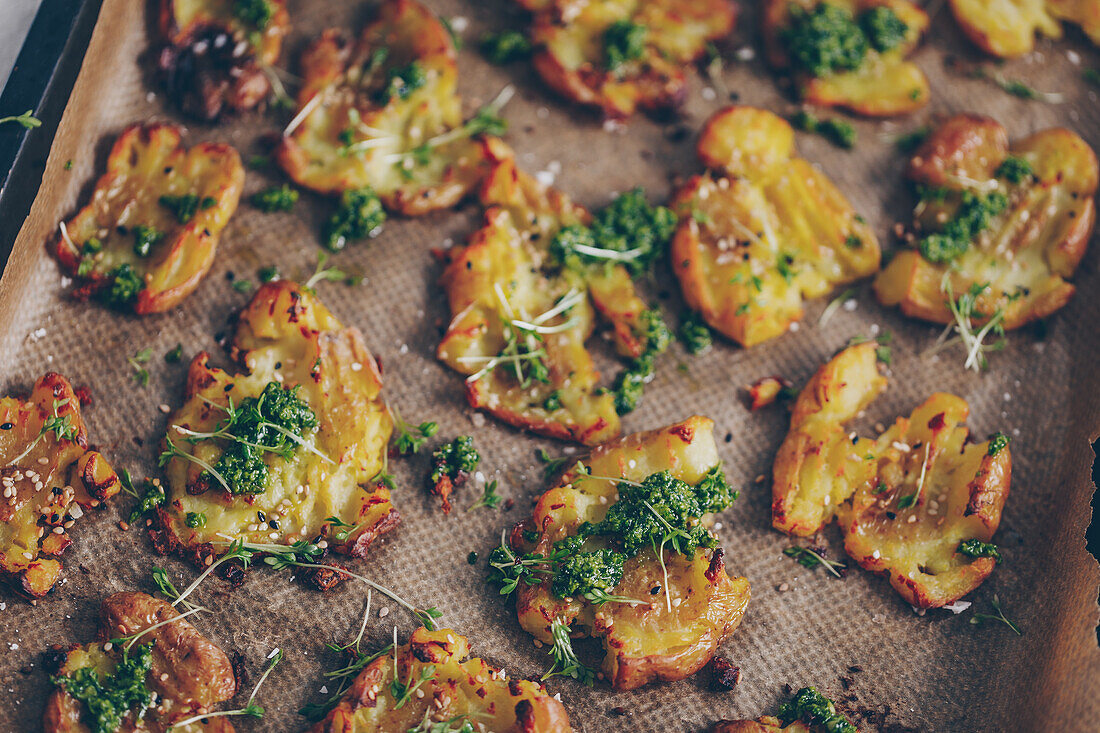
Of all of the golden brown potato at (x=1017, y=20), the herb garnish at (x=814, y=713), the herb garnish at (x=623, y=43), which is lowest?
the herb garnish at (x=814, y=713)

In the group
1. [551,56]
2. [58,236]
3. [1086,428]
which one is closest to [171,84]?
[58,236]

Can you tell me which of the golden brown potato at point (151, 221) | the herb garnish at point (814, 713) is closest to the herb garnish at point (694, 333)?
the herb garnish at point (814, 713)

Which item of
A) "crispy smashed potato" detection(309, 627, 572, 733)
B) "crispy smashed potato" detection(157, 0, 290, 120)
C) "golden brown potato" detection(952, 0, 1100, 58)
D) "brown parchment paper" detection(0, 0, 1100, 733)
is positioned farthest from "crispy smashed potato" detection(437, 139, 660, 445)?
"golden brown potato" detection(952, 0, 1100, 58)

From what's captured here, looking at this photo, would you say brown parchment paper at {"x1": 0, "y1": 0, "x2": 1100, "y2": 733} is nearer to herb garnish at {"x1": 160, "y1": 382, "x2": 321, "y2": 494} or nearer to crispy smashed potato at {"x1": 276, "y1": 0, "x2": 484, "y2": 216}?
crispy smashed potato at {"x1": 276, "y1": 0, "x2": 484, "y2": 216}

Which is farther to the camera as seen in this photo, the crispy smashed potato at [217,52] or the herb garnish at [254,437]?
the crispy smashed potato at [217,52]

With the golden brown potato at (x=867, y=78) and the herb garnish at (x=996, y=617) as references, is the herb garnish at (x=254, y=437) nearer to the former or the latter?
the herb garnish at (x=996, y=617)
